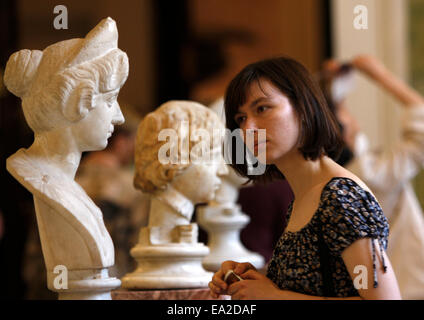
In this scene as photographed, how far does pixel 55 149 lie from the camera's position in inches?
84.4

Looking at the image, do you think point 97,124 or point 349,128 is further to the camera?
point 349,128

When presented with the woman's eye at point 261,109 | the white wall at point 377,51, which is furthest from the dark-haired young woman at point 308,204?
the white wall at point 377,51

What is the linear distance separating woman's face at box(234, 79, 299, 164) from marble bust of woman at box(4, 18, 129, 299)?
0.43 metres

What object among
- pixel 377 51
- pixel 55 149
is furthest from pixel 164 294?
pixel 377 51

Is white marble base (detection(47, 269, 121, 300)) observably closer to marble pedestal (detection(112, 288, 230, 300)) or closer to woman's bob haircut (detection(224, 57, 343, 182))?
marble pedestal (detection(112, 288, 230, 300))

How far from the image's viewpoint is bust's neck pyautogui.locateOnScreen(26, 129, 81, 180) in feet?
7.00

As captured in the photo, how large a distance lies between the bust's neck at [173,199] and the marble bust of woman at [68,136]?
16.9 inches

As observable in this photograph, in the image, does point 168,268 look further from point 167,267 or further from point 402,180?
point 402,180

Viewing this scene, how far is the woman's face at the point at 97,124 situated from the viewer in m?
A: 2.13

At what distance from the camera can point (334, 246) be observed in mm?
1765

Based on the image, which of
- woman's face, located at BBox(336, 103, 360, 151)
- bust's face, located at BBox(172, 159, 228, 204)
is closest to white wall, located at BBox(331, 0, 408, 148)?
woman's face, located at BBox(336, 103, 360, 151)

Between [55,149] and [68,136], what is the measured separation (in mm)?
55

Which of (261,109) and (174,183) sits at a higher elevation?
(261,109)
